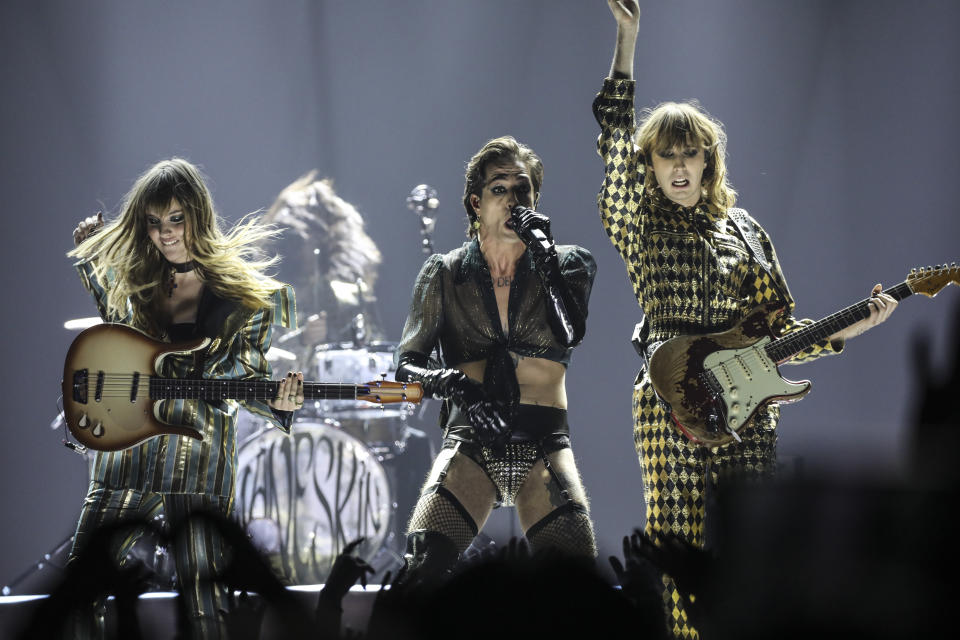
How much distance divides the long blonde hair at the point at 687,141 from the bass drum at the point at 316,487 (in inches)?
163

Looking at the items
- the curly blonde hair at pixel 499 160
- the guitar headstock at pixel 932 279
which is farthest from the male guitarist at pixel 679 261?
the curly blonde hair at pixel 499 160


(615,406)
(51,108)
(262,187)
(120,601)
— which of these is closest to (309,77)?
(262,187)

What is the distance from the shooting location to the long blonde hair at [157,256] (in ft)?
12.2

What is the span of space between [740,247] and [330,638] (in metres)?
3.30

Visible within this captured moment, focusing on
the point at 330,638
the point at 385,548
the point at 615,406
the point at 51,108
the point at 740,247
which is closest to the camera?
the point at 330,638

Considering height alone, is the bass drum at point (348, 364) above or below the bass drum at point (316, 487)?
above

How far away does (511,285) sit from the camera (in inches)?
142

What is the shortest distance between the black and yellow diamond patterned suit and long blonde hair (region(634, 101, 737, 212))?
10 cm

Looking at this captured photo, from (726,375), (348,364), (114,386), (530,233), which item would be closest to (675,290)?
(726,375)

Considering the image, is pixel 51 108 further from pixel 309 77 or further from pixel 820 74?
pixel 820 74

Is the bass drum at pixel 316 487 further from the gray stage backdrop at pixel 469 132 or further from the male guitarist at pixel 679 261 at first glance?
the male guitarist at pixel 679 261

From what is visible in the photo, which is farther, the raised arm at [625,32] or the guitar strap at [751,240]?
the guitar strap at [751,240]

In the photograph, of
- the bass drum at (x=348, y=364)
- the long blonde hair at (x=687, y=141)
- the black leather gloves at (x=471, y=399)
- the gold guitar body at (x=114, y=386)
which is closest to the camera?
the black leather gloves at (x=471, y=399)

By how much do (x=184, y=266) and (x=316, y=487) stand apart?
3.92 m
